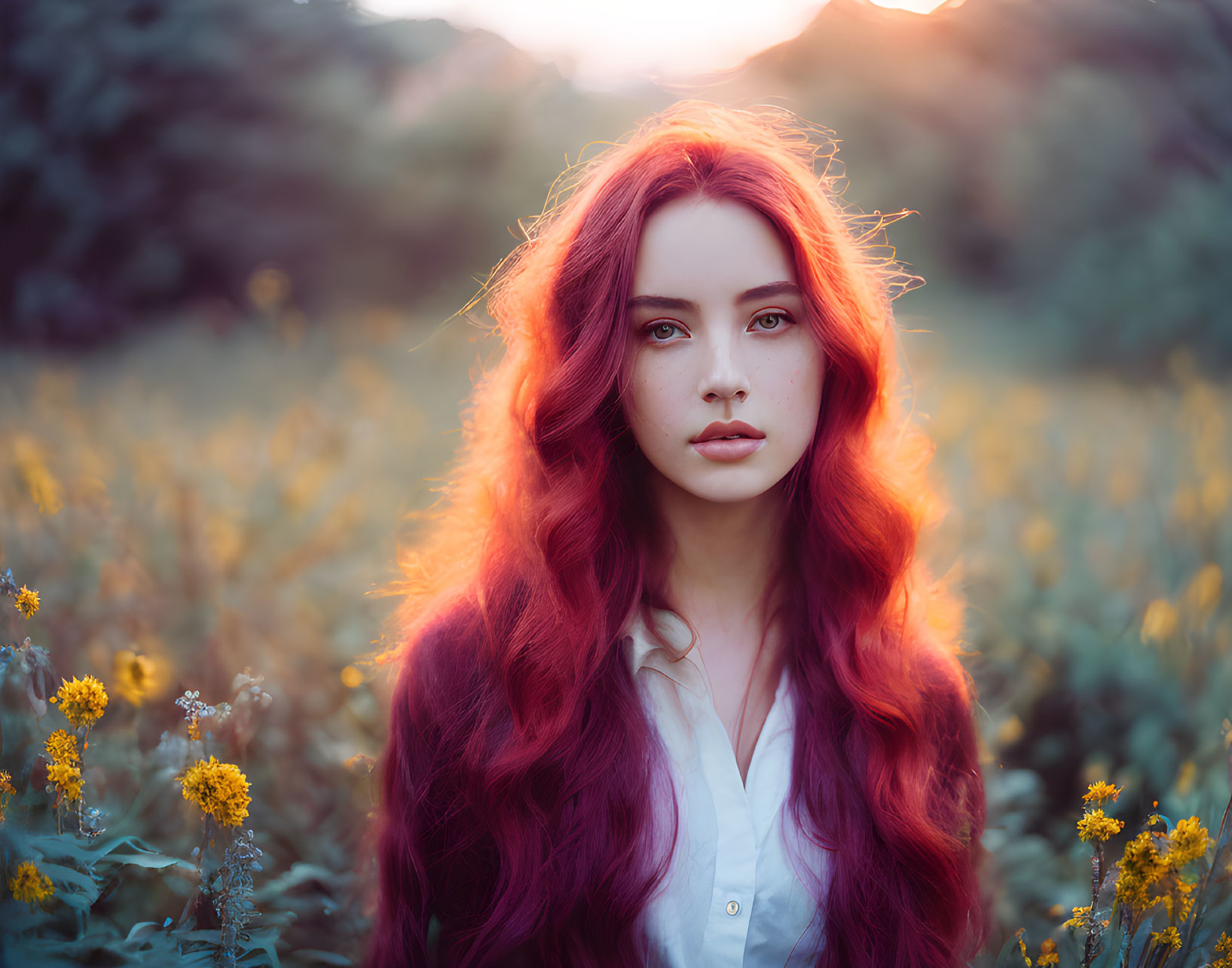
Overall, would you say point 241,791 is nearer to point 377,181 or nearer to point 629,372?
point 629,372

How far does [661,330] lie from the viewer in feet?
3.01

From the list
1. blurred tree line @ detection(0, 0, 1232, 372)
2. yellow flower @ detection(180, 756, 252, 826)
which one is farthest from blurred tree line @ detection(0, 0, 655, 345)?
yellow flower @ detection(180, 756, 252, 826)

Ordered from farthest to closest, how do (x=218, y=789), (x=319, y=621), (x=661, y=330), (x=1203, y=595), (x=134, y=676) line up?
(x=319, y=621) → (x=1203, y=595) → (x=134, y=676) → (x=661, y=330) → (x=218, y=789)

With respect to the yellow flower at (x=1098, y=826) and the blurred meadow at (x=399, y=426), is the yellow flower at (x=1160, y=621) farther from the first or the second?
the yellow flower at (x=1098, y=826)

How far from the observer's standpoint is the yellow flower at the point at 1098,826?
2.87ft

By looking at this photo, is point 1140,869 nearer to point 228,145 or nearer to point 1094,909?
point 1094,909

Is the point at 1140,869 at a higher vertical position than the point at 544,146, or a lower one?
lower

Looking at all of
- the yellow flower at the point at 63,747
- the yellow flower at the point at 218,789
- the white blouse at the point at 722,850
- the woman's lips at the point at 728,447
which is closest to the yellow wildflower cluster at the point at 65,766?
the yellow flower at the point at 63,747

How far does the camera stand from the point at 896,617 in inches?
42.9

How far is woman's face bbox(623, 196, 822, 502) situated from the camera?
0.88m

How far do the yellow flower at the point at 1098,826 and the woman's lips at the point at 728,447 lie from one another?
53 centimetres

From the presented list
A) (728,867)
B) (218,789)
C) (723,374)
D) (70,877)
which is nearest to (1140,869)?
(728,867)

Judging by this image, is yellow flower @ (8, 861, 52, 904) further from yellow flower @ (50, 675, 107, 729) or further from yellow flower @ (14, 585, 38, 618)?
yellow flower @ (14, 585, 38, 618)

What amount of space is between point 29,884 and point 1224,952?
1.24m
